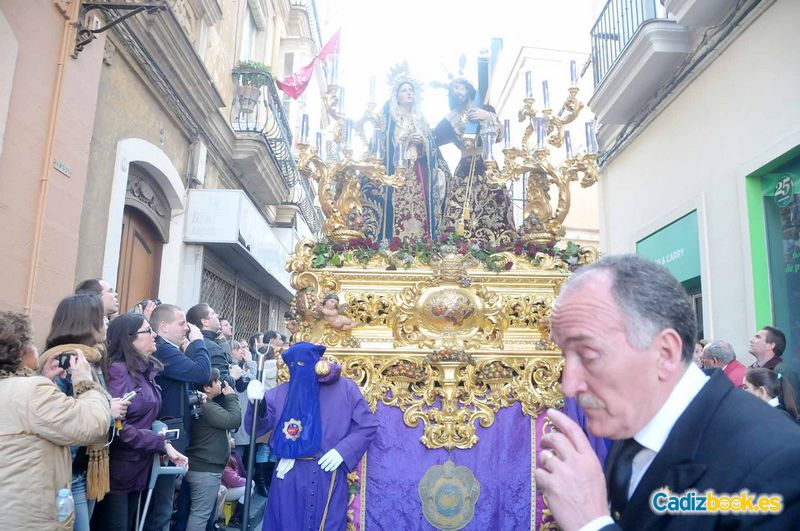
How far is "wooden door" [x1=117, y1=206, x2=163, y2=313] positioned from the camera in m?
6.39

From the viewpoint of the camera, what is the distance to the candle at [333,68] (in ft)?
14.9

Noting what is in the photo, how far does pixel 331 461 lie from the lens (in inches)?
138

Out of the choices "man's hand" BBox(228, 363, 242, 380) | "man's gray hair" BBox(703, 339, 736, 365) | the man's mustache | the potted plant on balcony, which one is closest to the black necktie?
the man's mustache

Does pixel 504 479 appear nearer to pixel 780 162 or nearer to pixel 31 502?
pixel 31 502

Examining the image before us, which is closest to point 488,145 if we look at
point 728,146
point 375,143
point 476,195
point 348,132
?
point 476,195

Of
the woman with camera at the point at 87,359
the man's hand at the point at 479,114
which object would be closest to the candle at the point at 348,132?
the man's hand at the point at 479,114

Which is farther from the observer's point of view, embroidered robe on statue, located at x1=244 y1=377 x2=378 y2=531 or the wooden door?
the wooden door

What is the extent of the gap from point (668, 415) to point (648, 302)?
220mm

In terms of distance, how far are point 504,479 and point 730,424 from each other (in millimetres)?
2910

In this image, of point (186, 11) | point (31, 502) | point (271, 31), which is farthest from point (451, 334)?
point (271, 31)

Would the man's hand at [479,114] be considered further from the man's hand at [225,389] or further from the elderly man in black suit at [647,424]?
the elderly man in black suit at [647,424]

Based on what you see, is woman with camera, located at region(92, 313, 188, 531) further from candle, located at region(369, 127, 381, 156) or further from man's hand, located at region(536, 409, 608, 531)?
man's hand, located at region(536, 409, 608, 531)

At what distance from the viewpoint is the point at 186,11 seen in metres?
7.47

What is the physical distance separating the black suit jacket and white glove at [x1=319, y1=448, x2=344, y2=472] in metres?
2.53
